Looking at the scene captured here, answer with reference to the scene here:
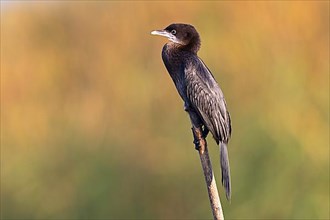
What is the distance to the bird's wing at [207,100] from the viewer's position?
396cm

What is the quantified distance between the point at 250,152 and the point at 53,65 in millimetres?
1705

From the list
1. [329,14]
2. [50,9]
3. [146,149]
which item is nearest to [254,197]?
[146,149]

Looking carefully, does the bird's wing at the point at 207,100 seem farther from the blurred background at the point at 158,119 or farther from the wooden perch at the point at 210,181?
the blurred background at the point at 158,119

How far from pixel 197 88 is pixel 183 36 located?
0.32 metres

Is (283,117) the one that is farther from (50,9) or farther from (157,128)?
(50,9)

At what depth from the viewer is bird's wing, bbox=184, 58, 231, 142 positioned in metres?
3.96

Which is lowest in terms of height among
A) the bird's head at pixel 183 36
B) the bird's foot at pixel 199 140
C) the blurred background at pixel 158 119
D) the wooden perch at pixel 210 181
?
the blurred background at pixel 158 119

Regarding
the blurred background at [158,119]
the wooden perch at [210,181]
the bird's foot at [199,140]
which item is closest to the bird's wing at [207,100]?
the bird's foot at [199,140]

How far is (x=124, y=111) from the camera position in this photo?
5.96 m

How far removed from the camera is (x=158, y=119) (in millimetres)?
5875

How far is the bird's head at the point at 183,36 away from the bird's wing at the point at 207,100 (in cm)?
15

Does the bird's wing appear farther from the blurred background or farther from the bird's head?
the blurred background

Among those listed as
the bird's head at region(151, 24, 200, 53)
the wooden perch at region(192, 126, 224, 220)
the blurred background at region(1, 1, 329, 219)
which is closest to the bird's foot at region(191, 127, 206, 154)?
the wooden perch at region(192, 126, 224, 220)

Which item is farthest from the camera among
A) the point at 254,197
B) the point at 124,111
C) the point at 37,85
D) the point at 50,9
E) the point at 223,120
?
the point at 50,9
